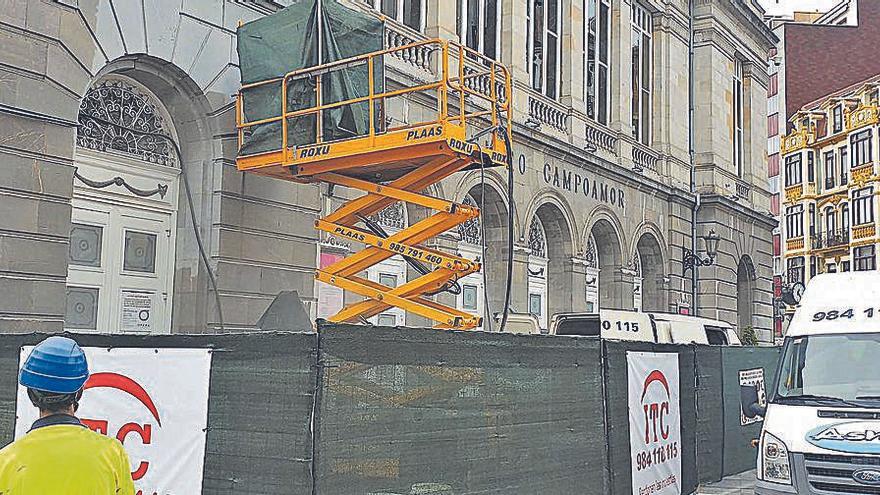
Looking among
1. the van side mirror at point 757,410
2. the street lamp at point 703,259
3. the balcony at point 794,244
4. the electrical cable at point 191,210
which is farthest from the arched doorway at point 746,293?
the balcony at point 794,244

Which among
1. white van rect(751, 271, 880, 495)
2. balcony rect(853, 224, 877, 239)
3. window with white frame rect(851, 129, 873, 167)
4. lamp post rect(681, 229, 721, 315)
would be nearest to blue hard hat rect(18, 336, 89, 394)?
white van rect(751, 271, 880, 495)

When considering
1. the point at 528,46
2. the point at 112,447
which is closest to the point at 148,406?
the point at 112,447

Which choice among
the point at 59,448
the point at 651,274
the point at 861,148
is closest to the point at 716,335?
the point at 651,274

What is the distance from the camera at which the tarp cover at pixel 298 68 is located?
13.0 m

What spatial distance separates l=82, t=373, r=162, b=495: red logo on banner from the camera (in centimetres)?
701

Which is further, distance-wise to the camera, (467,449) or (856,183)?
(856,183)

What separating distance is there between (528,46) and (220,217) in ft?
37.8

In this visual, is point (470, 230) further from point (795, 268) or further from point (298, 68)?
point (795, 268)

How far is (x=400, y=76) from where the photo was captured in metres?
17.9

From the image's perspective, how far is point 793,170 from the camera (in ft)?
265

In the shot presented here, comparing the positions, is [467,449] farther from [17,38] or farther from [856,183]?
[856,183]

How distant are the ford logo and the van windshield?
0.71 metres

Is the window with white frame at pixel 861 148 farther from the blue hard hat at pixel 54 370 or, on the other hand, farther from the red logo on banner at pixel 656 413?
the blue hard hat at pixel 54 370

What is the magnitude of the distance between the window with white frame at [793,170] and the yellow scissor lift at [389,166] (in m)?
70.9
